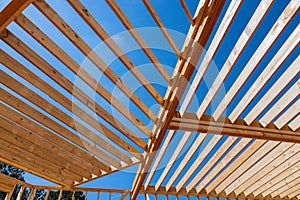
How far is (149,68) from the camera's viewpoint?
3152 millimetres

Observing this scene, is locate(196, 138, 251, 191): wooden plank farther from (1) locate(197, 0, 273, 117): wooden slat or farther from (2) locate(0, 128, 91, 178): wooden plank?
(2) locate(0, 128, 91, 178): wooden plank

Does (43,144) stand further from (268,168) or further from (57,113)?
(268,168)

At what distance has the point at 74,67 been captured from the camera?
9.75 ft

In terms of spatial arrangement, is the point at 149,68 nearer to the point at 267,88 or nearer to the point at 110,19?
the point at 110,19

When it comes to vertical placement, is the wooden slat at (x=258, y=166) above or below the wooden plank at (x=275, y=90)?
below

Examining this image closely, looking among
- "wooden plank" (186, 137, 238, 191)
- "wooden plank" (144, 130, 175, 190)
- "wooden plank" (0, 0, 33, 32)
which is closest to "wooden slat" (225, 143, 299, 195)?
"wooden plank" (186, 137, 238, 191)

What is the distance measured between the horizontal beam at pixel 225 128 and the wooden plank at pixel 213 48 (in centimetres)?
21

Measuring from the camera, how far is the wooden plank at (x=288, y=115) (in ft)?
11.1

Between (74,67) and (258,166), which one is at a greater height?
(74,67)

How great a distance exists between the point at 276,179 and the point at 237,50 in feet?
12.4

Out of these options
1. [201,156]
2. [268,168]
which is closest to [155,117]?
[201,156]

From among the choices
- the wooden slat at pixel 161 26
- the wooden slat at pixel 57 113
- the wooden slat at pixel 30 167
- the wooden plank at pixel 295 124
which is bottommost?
the wooden slat at pixel 30 167

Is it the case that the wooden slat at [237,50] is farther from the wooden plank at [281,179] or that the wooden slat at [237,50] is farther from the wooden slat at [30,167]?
the wooden slat at [30,167]

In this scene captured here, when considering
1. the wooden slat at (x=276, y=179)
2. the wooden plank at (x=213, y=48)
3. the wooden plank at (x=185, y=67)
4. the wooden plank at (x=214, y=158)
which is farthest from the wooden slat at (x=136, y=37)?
the wooden slat at (x=276, y=179)
